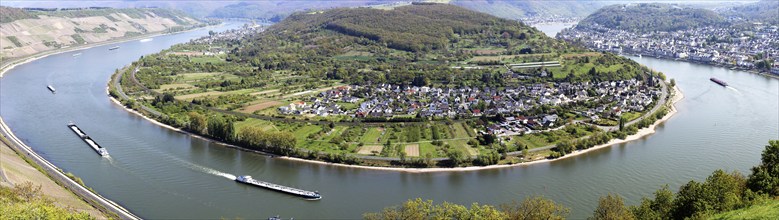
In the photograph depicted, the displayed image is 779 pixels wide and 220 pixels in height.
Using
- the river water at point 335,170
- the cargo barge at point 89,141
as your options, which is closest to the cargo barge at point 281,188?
the river water at point 335,170

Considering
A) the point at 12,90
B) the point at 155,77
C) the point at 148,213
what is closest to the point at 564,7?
the point at 155,77

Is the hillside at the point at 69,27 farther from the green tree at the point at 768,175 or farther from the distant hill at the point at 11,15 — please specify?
the green tree at the point at 768,175

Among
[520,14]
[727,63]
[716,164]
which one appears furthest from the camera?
[520,14]

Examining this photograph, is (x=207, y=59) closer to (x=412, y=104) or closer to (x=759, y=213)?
(x=412, y=104)

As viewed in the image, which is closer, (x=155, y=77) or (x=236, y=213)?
(x=236, y=213)

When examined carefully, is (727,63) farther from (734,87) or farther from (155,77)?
(155,77)

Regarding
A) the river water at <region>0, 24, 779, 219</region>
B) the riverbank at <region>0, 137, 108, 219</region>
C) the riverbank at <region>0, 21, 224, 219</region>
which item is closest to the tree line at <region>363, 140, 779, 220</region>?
the river water at <region>0, 24, 779, 219</region>
